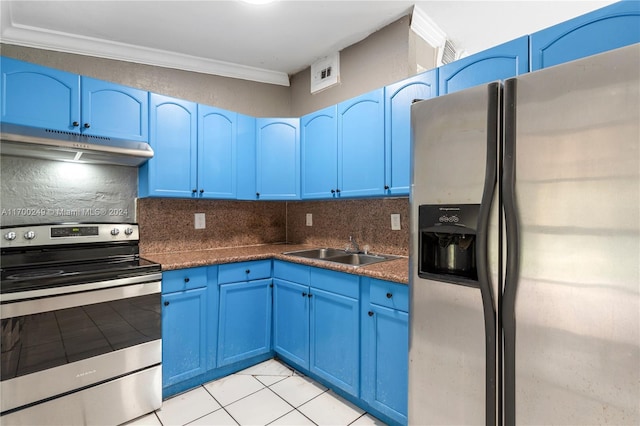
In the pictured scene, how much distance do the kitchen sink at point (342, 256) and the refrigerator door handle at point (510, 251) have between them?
121cm

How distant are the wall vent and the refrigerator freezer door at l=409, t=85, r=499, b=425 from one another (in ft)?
5.47

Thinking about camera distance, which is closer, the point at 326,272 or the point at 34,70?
the point at 34,70

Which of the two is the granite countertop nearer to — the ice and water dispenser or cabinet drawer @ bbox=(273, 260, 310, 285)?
cabinet drawer @ bbox=(273, 260, 310, 285)

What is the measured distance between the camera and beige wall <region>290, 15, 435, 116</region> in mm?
2268

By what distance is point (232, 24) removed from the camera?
2.27m

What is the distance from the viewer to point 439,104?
126cm

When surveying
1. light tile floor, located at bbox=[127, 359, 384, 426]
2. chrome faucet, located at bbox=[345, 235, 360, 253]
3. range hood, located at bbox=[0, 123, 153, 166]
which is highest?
range hood, located at bbox=[0, 123, 153, 166]

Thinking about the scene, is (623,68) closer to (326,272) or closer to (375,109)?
(375,109)

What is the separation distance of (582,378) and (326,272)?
1.37 metres

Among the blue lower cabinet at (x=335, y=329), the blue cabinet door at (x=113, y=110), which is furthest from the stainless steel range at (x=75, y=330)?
the blue lower cabinet at (x=335, y=329)

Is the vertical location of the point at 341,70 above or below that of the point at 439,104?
above

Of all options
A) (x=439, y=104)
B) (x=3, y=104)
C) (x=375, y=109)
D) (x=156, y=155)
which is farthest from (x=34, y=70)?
(x=439, y=104)

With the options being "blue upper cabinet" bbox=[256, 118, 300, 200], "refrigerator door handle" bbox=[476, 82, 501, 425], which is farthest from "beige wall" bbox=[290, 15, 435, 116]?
"refrigerator door handle" bbox=[476, 82, 501, 425]

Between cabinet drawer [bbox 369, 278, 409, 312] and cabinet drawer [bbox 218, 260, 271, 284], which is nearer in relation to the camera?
cabinet drawer [bbox 369, 278, 409, 312]
